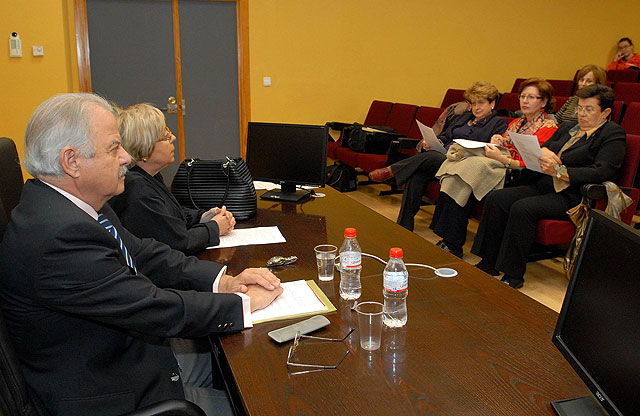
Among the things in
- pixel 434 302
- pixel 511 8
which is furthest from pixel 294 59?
pixel 434 302

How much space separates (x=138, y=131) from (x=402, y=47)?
544cm

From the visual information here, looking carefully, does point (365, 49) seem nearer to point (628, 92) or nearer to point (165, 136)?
point (628, 92)

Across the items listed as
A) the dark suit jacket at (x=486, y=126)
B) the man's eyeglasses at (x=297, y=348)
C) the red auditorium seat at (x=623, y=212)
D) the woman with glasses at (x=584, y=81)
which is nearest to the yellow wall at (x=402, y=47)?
the dark suit jacket at (x=486, y=126)

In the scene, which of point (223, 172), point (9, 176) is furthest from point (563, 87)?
point (9, 176)

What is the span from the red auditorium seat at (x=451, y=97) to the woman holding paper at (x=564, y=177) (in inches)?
126

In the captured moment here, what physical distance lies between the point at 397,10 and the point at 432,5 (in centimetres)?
51

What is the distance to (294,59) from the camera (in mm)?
6289

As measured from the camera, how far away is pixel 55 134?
3.83ft

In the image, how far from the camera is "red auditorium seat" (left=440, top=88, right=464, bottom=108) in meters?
6.51

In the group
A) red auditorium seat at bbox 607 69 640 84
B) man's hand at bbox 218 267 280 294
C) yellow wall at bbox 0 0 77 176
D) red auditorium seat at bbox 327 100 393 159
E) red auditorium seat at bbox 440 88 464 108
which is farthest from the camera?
red auditorium seat at bbox 607 69 640 84

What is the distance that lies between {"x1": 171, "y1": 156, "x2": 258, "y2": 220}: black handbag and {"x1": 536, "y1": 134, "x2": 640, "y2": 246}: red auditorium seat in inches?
72.5

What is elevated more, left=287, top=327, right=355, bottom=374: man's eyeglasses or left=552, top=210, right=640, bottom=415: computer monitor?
left=552, top=210, right=640, bottom=415: computer monitor

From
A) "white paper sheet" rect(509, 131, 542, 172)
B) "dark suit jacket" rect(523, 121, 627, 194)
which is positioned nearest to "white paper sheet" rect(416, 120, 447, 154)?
"white paper sheet" rect(509, 131, 542, 172)

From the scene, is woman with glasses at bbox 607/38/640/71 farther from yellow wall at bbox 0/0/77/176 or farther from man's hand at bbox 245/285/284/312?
man's hand at bbox 245/285/284/312
